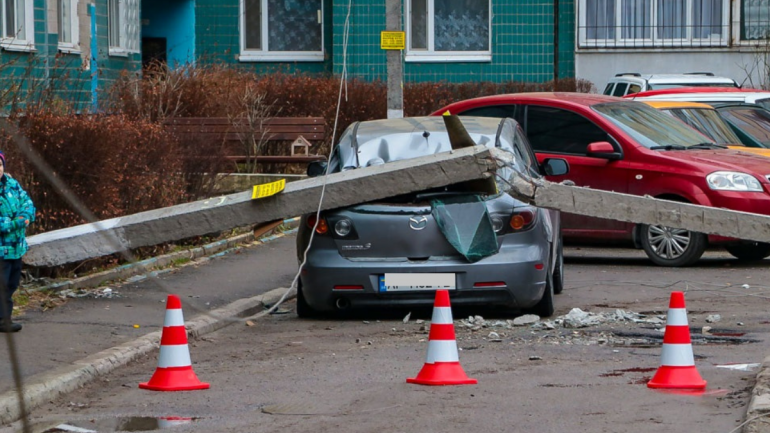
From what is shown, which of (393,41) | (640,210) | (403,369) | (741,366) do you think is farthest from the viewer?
(393,41)

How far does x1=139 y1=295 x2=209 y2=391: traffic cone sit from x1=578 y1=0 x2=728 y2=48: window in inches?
969

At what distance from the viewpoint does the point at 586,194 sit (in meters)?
8.62

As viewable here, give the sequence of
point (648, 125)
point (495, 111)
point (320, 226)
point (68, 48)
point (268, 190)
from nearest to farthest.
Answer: point (268, 190) → point (320, 226) → point (648, 125) → point (495, 111) → point (68, 48)

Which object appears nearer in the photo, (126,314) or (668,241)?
(126,314)

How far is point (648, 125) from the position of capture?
13477 millimetres

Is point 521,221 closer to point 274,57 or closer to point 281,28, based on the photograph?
point 274,57

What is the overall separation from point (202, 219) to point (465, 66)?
22.0 metres

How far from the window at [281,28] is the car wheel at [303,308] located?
72.3 ft

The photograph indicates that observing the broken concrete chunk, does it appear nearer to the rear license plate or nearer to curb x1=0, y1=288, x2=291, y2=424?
the rear license plate

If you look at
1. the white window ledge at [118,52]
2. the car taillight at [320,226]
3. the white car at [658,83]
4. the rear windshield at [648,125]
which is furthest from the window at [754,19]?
the car taillight at [320,226]

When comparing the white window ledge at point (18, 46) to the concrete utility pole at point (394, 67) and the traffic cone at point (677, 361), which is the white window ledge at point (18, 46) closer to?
the concrete utility pole at point (394, 67)

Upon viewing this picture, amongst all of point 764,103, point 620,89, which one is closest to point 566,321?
point 764,103

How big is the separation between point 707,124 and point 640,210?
722cm

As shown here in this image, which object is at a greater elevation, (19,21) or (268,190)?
(19,21)
